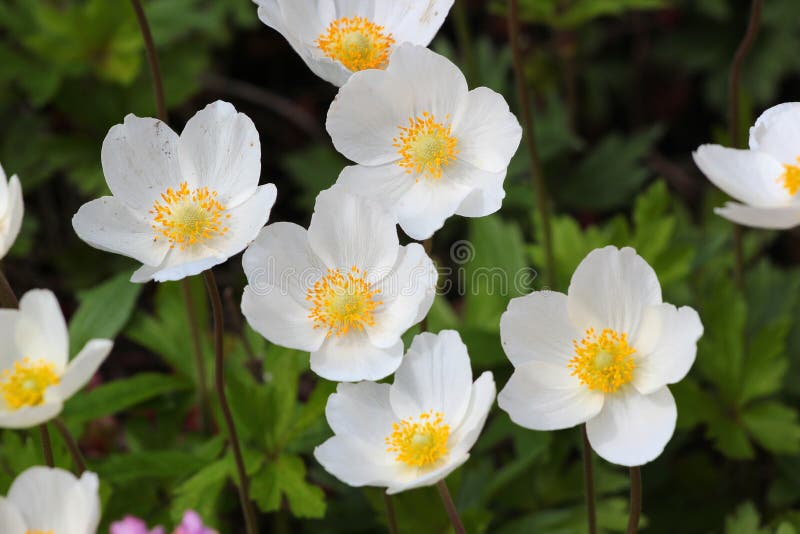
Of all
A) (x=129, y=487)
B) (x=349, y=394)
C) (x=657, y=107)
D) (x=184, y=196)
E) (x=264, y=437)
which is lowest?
(x=657, y=107)

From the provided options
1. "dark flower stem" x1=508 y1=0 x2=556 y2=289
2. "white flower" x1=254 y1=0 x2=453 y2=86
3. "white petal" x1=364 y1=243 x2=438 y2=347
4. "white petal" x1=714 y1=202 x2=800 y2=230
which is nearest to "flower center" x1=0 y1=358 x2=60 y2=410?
"white petal" x1=364 y1=243 x2=438 y2=347

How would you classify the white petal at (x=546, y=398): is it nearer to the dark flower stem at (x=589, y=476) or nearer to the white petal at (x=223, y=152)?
the dark flower stem at (x=589, y=476)

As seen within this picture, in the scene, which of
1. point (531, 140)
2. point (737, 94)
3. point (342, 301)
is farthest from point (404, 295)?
point (737, 94)

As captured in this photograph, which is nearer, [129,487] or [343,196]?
[343,196]

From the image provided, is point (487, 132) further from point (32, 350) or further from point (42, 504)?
point (42, 504)

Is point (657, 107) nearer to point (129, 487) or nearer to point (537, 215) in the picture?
point (537, 215)

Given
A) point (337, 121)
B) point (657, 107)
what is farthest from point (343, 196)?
point (657, 107)

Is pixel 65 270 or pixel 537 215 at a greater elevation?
pixel 537 215
